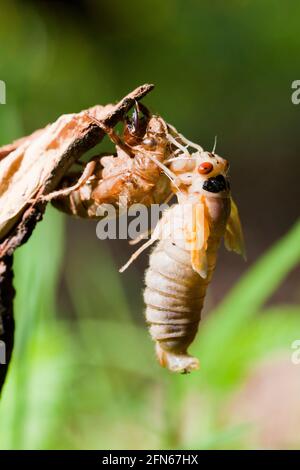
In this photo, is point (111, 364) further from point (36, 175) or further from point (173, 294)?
point (36, 175)

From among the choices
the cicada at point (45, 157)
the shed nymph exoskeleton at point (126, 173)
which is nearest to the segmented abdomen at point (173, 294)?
the shed nymph exoskeleton at point (126, 173)

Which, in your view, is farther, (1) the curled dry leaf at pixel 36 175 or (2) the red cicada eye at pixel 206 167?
(2) the red cicada eye at pixel 206 167

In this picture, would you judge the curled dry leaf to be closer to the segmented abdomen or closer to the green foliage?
the segmented abdomen

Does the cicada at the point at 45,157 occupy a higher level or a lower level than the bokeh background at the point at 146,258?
higher

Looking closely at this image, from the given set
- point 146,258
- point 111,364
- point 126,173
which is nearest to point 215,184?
point 126,173

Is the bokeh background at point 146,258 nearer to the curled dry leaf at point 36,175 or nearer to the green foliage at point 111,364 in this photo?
the green foliage at point 111,364

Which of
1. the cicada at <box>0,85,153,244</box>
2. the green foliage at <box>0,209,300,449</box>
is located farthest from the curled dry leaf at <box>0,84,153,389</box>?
the green foliage at <box>0,209,300,449</box>
